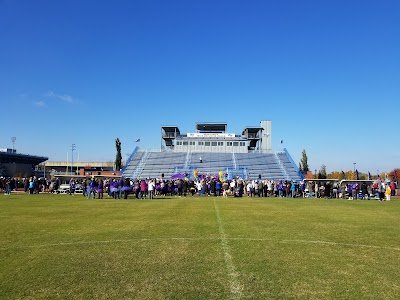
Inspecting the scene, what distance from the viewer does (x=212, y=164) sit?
67.1 m

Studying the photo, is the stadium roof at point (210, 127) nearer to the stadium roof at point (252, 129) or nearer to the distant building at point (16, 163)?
the stadium roof at point (252, 129)

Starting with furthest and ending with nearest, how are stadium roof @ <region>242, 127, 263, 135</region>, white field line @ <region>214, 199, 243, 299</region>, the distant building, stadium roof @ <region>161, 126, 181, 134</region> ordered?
1. the distant building
2. stadium roof @ <region>161, 126, 181, 134</region>
3. stadium roof @ <region>242, 127, 263, 135</region>
4. white field line @ <region>214, 199, 243, 299</region>

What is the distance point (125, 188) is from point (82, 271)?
22438 millimetres

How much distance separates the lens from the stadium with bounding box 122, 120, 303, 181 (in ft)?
206

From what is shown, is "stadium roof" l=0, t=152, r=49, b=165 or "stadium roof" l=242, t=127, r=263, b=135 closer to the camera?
"stadium roof" l=242, t=127, r=263, b=135

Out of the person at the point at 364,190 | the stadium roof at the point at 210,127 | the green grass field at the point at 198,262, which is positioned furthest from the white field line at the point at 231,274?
the stadium roof at the point at 210,127

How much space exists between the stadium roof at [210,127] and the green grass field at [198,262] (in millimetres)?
69564

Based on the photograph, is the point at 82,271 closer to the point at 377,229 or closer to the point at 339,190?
the point at 377,229

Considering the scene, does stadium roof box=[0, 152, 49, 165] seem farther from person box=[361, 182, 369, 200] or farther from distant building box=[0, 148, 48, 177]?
person box=[361, 182, 369, 200]

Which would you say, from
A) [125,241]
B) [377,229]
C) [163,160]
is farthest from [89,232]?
[163,160]

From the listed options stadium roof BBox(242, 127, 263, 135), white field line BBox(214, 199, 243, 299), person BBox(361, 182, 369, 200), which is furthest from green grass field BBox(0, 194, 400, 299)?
stadium roof BBox(242, 127, 263, 135)

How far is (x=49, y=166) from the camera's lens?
140 metres

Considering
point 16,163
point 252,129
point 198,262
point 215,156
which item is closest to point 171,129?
point 215,156

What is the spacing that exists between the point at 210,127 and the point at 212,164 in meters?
16.6
